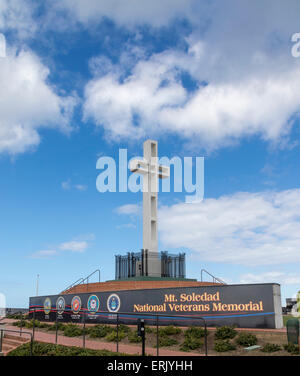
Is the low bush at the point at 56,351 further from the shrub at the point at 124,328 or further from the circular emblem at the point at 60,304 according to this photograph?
the circular emblem at the point at 60,304

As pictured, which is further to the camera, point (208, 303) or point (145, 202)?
point (145, 202)

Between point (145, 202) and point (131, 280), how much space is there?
6.08 metres

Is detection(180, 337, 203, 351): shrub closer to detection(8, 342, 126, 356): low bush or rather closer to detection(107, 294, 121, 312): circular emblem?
detection(8, 342, 126, 356): low bush

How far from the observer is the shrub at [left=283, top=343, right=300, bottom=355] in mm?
12999

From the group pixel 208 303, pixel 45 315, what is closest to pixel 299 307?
pixel 208 303

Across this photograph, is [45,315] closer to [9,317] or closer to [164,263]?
[9,317]

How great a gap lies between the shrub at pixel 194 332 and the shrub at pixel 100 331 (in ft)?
15.1

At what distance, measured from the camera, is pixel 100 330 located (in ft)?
65.5

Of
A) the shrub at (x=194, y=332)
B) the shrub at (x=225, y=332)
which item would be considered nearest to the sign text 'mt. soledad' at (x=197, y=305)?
the shrub at (x=225, y=332)

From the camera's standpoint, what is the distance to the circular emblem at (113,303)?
22789mm

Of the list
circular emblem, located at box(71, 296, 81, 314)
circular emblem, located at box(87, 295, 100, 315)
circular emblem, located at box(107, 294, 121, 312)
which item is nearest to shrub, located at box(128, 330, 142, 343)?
circular emblem, located at box(107, 294, 121, 312)

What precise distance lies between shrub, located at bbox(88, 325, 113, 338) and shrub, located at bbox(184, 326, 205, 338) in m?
4.59

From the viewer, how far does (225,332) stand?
1617cm

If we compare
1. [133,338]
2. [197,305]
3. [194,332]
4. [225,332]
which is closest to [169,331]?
[194,332]
